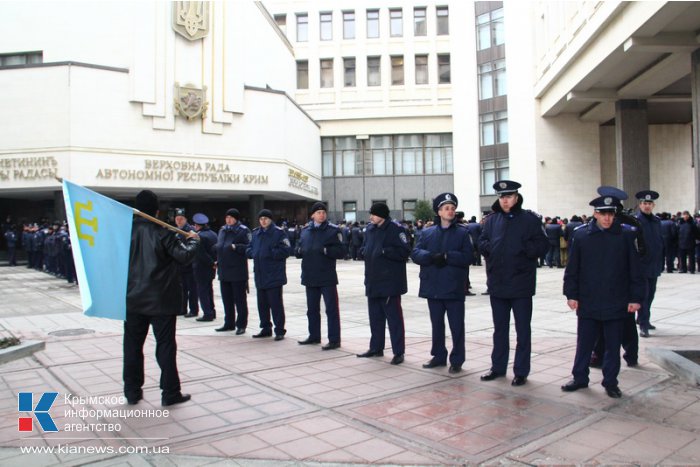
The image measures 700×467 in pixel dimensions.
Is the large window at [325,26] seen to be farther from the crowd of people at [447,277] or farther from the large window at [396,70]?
the crowd of people at [447,277]

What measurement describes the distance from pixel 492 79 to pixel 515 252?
1197 inches

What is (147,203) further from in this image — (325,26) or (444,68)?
(325,26)

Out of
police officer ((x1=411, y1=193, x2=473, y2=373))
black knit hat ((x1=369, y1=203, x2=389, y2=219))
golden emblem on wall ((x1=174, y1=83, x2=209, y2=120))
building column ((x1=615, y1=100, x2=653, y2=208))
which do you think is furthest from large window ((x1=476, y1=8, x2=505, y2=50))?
police officer ((x1=411, y1=193, x2=473, y2=373))

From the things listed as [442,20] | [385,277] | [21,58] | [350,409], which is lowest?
[350,409]

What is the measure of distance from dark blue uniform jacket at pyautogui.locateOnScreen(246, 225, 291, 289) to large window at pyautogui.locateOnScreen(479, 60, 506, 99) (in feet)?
92.7

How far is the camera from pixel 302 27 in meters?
43.6

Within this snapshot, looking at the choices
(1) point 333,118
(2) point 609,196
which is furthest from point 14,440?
(1) point 333,118

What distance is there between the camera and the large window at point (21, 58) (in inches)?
1180

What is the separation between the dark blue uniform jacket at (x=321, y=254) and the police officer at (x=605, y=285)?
317 centimetres

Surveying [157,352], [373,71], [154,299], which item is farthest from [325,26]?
[157,352]

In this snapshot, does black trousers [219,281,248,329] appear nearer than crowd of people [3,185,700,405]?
No

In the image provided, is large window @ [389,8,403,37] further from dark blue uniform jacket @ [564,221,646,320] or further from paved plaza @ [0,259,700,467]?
dark blue uniform jacket @ [564,221,646,320]

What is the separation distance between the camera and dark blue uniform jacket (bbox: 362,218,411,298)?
6.85 metres

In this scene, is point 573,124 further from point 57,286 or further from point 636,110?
point 57,286
